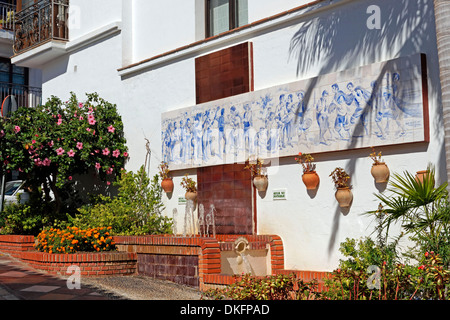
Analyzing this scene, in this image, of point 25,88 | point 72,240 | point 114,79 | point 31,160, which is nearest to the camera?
point 72,240

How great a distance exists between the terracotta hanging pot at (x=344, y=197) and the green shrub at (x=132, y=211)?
445 centimetres

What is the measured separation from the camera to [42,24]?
16.6 meters

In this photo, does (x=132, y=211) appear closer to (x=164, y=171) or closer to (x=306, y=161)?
(x=164, y=171)

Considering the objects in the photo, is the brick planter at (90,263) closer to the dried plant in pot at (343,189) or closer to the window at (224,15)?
the dried plant in pot at (343,189)

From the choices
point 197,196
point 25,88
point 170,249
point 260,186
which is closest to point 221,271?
point 170,249

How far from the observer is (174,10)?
13234 millimetres

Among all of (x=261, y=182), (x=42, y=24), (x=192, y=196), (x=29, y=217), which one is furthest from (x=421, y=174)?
(x=42, y=24)

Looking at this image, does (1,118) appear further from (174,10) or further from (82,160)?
(174,10)

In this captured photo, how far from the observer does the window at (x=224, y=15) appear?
1209 centimetres

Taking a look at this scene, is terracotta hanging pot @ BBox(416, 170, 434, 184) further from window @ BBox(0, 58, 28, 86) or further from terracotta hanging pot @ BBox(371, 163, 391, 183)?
window @ BBox(0, 58, 28, 86)

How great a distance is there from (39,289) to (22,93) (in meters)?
14.9

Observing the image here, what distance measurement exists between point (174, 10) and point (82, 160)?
3900mm

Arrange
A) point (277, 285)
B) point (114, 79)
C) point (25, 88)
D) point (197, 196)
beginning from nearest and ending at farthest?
point (277, 285) → point (197, 196) → point (114, 79) → point (25, 88)

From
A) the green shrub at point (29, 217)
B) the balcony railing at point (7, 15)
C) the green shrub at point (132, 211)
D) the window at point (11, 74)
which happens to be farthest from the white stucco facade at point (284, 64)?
the window at point (11, 74)
